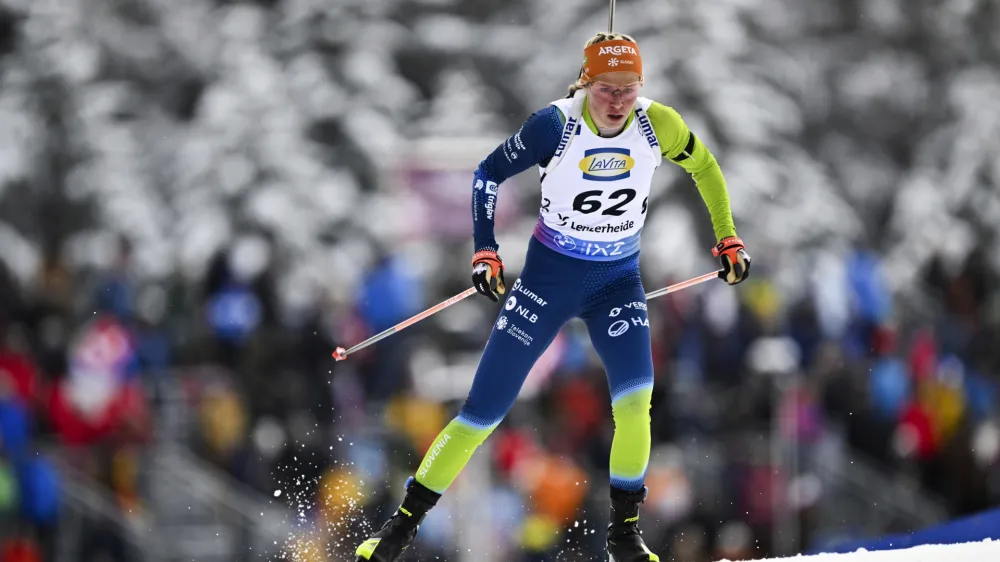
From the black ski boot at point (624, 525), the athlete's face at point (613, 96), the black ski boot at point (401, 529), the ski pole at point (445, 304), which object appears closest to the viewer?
the athlete's face at point (613, 96)

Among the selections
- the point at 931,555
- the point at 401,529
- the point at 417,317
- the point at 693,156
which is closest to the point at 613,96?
the point at 693,156

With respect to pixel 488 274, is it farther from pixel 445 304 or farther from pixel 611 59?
pixel 611 59

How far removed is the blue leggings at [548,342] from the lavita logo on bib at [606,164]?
376 millimetres

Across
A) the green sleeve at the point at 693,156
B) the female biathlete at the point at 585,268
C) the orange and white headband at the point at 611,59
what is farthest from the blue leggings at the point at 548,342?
the orange and white headband at the point at 611,59

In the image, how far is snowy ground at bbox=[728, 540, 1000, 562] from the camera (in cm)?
564

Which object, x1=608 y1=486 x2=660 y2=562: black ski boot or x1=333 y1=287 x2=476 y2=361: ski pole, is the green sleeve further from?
x1=608 y1=486 x2=660 y2=562: black ski boot

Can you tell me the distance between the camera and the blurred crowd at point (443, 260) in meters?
9.02

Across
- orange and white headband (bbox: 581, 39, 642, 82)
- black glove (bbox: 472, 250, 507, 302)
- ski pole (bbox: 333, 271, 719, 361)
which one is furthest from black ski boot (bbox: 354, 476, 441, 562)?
orange and white headband (bbox: 581, 39, 642, 82)

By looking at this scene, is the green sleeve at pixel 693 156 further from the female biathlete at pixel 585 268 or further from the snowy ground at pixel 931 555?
the snowy ground at pixel 931 555

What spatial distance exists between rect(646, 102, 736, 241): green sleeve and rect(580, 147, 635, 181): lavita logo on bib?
0.63 ft

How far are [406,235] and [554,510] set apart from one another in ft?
9.13

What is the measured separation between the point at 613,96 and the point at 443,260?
6256 mm

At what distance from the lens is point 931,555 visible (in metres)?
5.72

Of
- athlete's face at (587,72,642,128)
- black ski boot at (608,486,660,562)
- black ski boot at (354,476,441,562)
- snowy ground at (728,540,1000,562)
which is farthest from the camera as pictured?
snowy ground at (728,540,1000,562)
